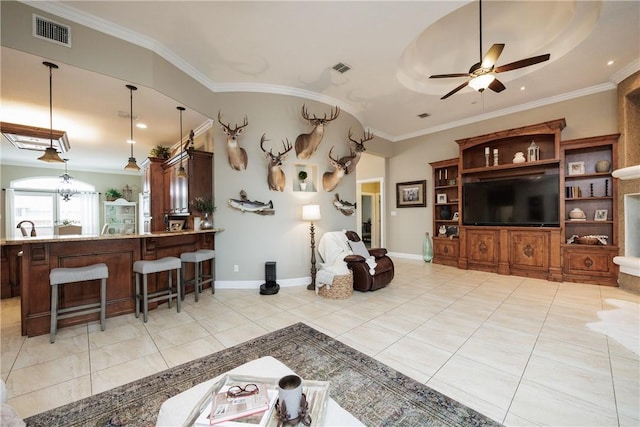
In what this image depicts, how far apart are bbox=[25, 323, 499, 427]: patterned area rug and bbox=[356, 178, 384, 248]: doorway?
5.51 metres

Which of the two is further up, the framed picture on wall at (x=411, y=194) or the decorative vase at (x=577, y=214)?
the framed picture on wall at (x=411, y=194)

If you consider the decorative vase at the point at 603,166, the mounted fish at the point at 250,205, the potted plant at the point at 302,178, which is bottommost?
the mounted fish at the point at 250,205

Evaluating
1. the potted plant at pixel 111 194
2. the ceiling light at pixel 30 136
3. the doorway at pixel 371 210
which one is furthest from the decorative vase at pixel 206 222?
the potted plant at pixel 111 194

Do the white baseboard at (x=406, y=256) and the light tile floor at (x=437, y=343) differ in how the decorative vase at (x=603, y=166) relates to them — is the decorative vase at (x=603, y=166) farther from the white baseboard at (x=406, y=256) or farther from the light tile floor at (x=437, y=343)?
the white baseboard at (x=406, y=256)

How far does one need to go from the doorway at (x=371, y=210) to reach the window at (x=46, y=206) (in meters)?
9.12

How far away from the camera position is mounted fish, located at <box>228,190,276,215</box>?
414 cm

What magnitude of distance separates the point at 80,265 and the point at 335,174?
3.76m

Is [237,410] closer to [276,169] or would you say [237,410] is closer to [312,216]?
[312,216]

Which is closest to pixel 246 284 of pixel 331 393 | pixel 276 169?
pixel 276 169

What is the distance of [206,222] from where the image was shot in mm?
4133

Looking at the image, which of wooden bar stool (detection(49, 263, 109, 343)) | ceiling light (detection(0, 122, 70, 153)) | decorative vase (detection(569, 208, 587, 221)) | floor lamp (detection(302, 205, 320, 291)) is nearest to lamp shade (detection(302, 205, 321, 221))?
floor lamp (detection(302, 205, 320, 291))

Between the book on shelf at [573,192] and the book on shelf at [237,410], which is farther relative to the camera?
the book on shelf at [573,192]

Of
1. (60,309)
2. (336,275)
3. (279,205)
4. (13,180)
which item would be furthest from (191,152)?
(13,180)

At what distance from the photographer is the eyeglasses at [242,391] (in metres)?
1.02
